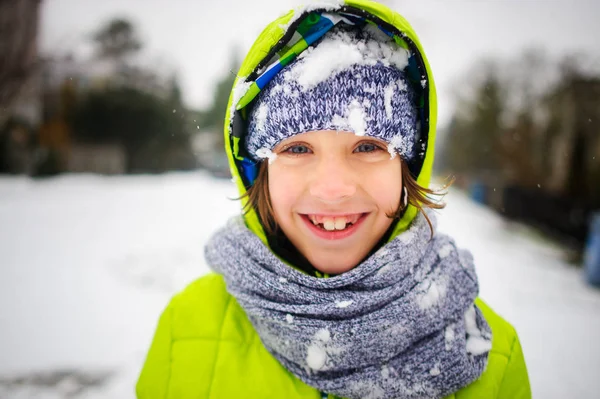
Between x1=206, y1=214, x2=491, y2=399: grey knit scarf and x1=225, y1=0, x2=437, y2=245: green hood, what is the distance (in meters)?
0.17

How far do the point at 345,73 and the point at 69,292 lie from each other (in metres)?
4.25

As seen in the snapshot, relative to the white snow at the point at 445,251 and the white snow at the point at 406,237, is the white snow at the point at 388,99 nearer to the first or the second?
the white snow at the point at 406,237

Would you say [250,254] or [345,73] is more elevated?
[345,73]

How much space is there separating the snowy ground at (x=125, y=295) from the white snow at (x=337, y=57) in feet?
2.33

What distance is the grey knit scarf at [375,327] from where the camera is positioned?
96cm

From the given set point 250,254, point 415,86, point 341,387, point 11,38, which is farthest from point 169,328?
point 11,38

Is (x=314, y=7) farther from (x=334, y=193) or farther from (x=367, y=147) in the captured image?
(x=334, y=193)

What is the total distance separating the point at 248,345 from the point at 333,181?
2.13ft

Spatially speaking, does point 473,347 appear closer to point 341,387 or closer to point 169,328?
point 341,387

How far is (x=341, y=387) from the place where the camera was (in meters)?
0.96

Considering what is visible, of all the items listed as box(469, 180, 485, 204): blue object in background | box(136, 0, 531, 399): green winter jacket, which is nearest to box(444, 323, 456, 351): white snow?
box(136, 0, 531, 399): green winter jacket

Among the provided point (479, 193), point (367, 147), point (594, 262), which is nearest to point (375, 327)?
point (367, 147)

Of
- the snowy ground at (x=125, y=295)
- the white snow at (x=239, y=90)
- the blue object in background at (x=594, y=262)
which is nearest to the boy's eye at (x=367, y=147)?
the white snow at (x=239, y=90)

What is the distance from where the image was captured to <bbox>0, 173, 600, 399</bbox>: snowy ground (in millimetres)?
2381
